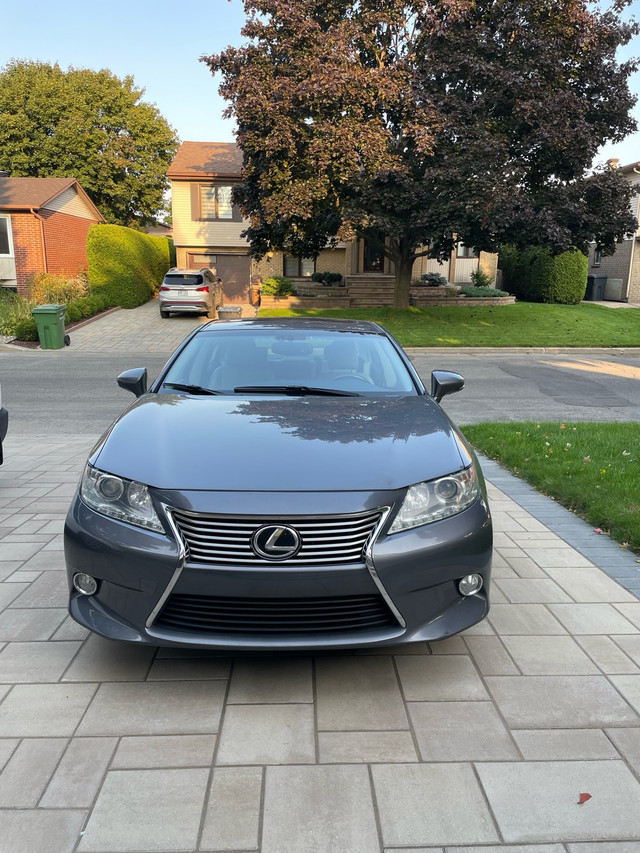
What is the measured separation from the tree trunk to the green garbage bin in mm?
11488

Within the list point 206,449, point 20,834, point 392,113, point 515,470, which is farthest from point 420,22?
point 20,834

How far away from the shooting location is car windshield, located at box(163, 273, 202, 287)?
23.8 meters

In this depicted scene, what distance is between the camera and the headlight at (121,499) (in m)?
2.64

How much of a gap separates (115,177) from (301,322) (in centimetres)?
4376

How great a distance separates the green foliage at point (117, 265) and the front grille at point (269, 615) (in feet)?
80.9

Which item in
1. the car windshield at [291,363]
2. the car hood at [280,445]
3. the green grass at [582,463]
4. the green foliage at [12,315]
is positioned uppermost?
the car windshield at [291,363]

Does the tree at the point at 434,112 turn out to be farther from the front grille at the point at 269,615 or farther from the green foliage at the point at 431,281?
the front grille at the point at 269,615

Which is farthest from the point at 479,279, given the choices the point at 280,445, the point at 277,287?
the point at 280,445

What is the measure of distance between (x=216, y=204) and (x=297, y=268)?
16.5 feet

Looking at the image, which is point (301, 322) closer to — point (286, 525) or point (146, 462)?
point (146, 462)

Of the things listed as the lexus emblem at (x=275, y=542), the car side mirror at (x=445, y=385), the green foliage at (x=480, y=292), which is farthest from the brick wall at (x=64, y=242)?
the lexus emblem at (x=275, y=542)

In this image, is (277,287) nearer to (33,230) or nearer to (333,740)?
(33,230)

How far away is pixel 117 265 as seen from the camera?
25.9 meters

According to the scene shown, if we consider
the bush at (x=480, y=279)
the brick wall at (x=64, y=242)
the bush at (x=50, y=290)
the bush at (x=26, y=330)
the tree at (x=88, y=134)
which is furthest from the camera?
the tree at (x=88, y=134)
